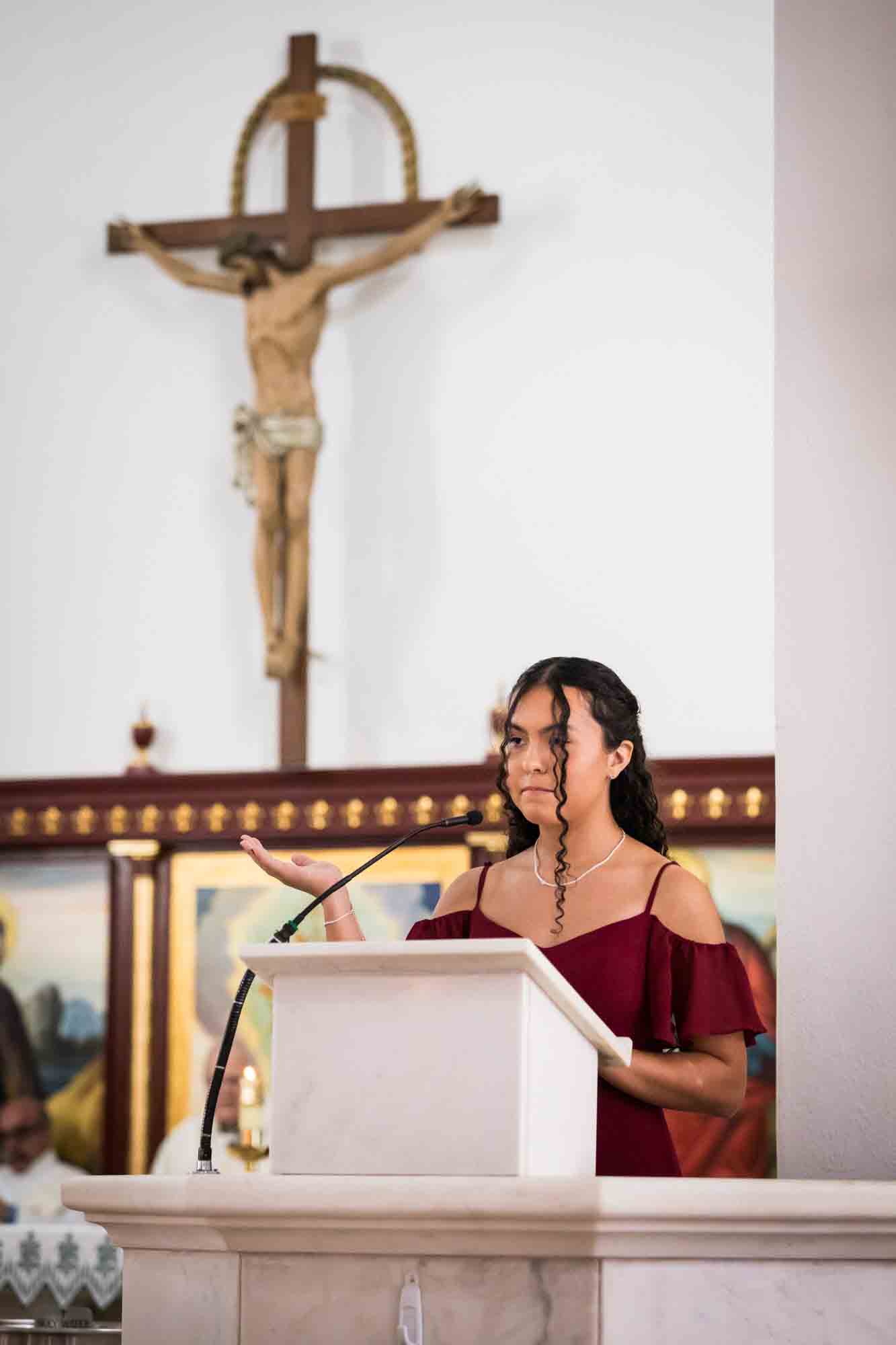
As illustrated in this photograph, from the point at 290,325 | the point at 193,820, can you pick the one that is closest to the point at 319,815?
the point at 193,820

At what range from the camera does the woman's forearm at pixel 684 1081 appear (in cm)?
307

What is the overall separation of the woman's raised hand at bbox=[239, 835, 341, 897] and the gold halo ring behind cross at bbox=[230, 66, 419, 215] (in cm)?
623

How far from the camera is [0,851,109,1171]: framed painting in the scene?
8.39m

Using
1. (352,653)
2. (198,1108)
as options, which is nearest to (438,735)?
(352,653)

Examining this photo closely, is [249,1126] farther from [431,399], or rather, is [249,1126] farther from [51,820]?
[431,399]

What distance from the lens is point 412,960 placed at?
2.38 metres

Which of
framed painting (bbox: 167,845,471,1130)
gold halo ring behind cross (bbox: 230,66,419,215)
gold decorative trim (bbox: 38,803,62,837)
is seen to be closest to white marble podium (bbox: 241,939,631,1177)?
framed painting (bbox: 167,845,471,1130)

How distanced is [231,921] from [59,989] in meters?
0.83

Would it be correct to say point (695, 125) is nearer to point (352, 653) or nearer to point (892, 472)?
point (352, 653)

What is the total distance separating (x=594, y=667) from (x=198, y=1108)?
5249 mm

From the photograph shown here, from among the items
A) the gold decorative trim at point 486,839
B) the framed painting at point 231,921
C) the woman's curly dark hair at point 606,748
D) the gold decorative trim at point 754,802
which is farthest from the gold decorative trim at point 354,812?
the woman's curly dark hair at point 606,748

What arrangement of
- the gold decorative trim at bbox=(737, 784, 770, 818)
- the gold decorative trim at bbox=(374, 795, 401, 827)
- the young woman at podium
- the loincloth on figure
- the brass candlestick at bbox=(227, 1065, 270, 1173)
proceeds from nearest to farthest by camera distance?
the young woman at podium, the brass candlestick at bbox=(227, 1065, 270, 1173), the gold decorative trim at bbox=(737, 784, 770, 818), the gold decorative trim at bbox=(374, 795, 401, 827), the loincloth on figure

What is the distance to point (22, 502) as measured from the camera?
9.15 metres

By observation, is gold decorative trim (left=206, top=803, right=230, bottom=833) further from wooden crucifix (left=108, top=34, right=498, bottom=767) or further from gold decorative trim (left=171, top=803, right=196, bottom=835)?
wooden crucifix (left=108, top=34, right=498, bottom=767)
